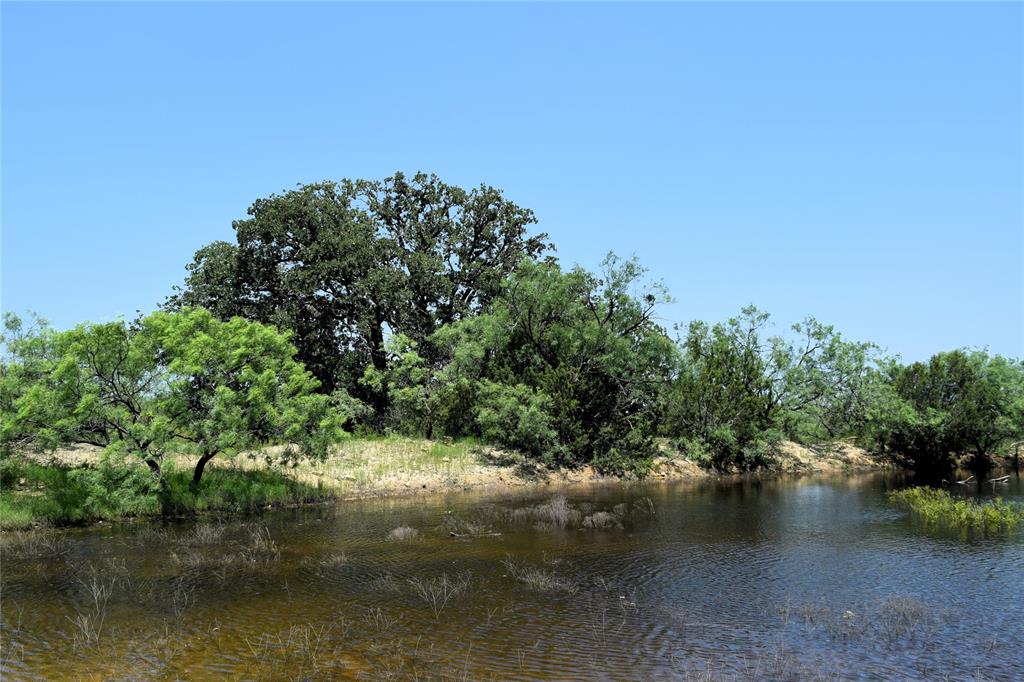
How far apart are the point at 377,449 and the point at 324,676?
116 ft

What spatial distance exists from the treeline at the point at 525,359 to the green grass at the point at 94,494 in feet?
22.0

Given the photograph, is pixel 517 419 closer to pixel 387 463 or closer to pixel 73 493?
pixel 387 463

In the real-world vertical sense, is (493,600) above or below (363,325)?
below

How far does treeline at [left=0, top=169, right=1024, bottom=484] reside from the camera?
54.5 metres

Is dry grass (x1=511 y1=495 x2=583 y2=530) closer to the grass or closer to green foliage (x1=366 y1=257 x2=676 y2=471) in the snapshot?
the grass

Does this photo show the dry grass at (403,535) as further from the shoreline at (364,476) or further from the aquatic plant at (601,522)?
the shoreline at (364,476)

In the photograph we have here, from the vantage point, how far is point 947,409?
215ft

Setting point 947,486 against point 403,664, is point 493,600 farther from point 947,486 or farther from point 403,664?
point 947,486

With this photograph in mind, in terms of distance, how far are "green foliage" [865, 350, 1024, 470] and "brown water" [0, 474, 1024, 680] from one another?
120 ft

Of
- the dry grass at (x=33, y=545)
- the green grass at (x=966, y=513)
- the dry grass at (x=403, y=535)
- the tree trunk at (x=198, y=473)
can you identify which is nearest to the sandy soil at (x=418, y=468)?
the tree trunk at (x=198, y=473)

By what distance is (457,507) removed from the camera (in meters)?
37.8

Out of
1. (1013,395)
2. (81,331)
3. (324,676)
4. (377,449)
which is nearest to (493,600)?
(324,676)

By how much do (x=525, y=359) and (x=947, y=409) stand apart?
40.1 metres

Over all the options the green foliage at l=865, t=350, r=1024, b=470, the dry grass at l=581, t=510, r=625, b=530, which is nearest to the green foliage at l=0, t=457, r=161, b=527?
the dry grass at l=581, t=510, r=625, b=530
